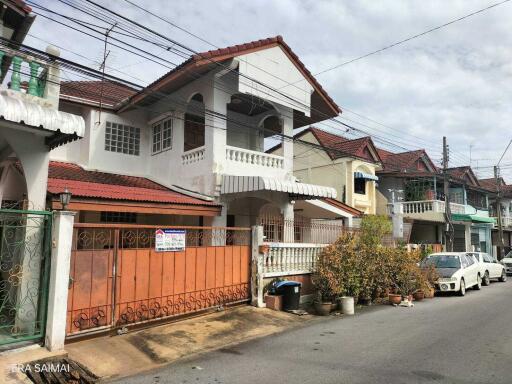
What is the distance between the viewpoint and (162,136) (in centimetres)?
1463

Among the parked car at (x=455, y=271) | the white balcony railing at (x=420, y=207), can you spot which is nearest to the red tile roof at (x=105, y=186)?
the parked car at (x=455, y=271)

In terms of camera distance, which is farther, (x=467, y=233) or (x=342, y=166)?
(x=467, y=233)

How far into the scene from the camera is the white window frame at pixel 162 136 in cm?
1421

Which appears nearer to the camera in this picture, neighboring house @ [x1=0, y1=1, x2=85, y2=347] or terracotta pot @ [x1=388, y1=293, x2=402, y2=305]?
neighboring house @ [x1=0, y1=1, x2=85, y2=347]

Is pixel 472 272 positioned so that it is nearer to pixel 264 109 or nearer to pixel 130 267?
pixel 264 109

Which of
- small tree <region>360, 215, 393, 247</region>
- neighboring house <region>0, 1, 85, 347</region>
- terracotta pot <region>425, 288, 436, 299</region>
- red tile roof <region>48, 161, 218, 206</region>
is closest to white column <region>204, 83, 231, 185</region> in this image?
red tile roof <region>48, 161, 218, 206</region>

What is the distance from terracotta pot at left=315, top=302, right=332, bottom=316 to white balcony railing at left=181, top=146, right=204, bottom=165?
540 centimetres

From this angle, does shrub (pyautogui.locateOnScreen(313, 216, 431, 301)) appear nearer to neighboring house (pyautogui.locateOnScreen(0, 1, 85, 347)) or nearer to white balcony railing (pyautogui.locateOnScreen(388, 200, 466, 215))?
neighboring house (pyautogui.locateOnScreen(0, 1, 85, 347))

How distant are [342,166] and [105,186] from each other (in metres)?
15.8

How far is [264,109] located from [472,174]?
84.4ft

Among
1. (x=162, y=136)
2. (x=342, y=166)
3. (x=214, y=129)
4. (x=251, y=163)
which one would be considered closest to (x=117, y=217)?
(x=162, y=136)

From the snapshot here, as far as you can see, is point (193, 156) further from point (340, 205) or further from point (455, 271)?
point (455, 271)

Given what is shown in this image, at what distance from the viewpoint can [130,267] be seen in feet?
25.2

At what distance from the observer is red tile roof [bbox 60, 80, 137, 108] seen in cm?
1372
